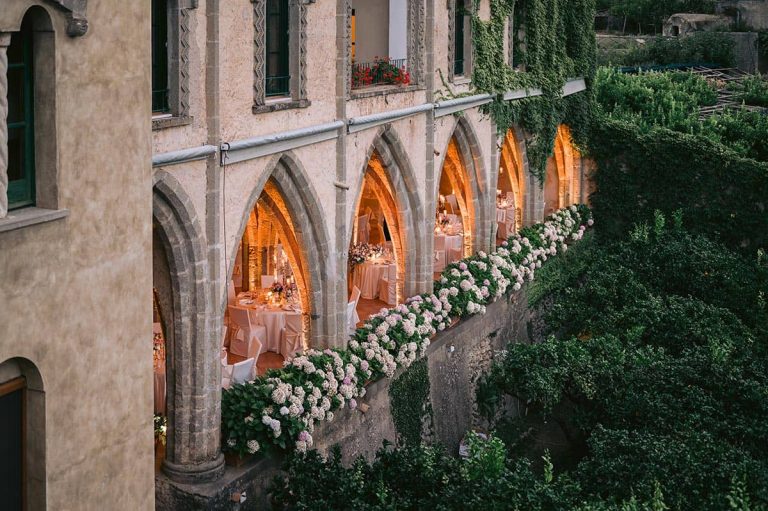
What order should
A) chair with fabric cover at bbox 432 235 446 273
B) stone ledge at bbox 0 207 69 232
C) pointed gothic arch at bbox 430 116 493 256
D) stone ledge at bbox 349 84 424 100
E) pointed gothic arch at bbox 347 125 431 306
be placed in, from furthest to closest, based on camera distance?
chair with fabric cover at bbox 432 235 446 273 < pointed gothic arch at bbox 430 116 493 256 < pointed gothic arch at bbox 347 125 431 306 < stone ledge at bbox 349 84 424 100 < stone ledge at bbox 0 207 69 232

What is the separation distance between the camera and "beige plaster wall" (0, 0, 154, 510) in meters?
7.70

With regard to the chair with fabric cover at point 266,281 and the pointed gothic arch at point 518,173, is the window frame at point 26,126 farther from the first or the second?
the pointed gothic arch at point 518,173

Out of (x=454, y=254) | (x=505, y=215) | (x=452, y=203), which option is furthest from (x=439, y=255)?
(x=452, y=203)

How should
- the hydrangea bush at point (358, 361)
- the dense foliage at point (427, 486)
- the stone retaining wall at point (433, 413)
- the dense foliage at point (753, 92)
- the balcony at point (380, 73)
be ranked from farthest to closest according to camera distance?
the dense foliage at point (753, 92) → the balcony at point (380, 73) → the hydrangea bush at point (358, 361) → the stone retaining wall at point (433, 413) → the dense foliage at point (427, 486)

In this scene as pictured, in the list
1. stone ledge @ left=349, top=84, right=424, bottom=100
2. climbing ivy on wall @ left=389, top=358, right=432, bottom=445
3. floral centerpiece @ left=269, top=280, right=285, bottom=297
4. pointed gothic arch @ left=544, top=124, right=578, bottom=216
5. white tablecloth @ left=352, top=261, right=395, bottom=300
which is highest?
stone ledge @ left=349, top=84, right=424, bottom=100

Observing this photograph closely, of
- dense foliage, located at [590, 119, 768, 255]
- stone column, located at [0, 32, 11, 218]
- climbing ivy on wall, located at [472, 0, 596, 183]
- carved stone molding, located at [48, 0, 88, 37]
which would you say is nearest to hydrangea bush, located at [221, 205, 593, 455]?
climbing ivy on wall, located at [472, 0, 596, 183]

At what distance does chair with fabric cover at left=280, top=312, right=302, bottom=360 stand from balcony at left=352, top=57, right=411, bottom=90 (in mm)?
3544

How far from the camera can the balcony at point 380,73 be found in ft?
56.8

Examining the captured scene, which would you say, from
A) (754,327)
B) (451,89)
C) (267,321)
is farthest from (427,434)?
(754,327)

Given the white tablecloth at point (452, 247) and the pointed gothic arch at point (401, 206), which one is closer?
the pointed gothic arch at point (401, 206)

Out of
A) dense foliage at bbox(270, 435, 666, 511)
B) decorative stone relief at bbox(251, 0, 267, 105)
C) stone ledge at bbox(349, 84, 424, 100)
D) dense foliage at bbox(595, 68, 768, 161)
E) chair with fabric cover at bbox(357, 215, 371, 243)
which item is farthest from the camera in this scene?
dense foliage at bbox(595, 68, 768, 161)

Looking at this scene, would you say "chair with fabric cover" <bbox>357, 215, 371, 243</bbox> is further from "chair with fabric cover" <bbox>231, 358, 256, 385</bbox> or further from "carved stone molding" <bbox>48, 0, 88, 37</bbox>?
"carved stone molding" <bbox>48, 0, 88, 37</bbox>

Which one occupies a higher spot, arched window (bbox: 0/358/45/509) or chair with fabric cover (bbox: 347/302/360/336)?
arched window (bbox: 0/358/45/509)

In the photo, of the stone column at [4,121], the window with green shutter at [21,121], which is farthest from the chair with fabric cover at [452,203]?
the stone column at [4,121]
